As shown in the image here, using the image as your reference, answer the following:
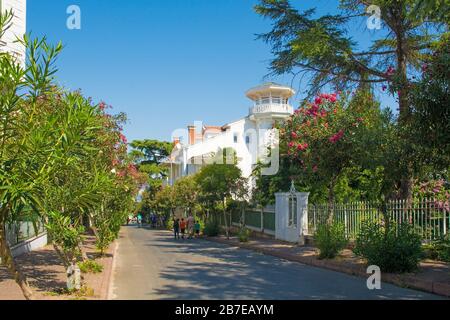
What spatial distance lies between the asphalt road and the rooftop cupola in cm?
3034

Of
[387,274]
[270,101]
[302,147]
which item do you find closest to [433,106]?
[387,274]

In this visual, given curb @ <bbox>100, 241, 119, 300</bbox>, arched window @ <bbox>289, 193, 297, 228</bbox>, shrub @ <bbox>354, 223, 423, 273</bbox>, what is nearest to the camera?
curb @ <bbox>100, 241, 119, 300</bbox>

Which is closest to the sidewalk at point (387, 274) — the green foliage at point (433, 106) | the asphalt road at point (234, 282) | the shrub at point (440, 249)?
the shrub at point (440, 249)

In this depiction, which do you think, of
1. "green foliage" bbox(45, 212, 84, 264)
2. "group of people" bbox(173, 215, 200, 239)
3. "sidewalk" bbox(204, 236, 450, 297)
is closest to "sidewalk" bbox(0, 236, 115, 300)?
"green foliage" bbox(45, 212, 84, 264)

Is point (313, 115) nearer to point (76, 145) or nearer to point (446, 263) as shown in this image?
point (446, 263)

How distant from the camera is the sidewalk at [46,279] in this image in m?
10.0

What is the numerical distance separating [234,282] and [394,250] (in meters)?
4.05

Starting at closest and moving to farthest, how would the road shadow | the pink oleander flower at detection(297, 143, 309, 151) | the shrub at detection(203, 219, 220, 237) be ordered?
1. the road shadow
2. the pink oleander flower at detection(297, 143, 309, 151)
3. the shrub at detection(203, 219, 220, 237)

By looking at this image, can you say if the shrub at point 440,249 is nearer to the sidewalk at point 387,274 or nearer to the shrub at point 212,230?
the sidewalk at point 387,274

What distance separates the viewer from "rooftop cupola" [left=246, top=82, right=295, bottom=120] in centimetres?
4709

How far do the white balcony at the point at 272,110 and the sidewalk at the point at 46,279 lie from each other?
102 feet

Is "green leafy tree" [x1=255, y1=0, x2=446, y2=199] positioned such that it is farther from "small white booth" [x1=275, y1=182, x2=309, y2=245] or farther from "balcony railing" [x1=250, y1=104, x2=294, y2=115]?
"balcony railing" [x1=250, y1=104, x2=294, y2=115]

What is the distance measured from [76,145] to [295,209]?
1852 cm

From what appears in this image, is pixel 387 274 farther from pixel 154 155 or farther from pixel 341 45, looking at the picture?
pixel 154 155
